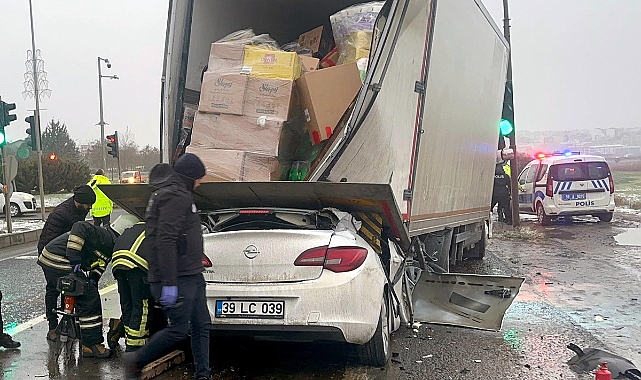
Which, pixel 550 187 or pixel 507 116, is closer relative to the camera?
pixel 507 116

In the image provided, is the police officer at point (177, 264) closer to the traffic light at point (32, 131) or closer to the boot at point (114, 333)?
the boot at point (114, 333)

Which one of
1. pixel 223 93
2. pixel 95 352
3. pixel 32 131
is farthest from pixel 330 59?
pixel 32 131

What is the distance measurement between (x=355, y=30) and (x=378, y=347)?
3.20 metres

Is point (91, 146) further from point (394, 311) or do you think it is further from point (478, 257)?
point (394, 311)

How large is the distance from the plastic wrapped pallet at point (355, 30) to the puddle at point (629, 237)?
30.8 feet

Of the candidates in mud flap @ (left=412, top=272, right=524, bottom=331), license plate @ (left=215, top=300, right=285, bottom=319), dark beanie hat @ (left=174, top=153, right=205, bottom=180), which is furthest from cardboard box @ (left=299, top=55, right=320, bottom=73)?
mud flap @ (left=412, top=272, right=524, bottom=331)

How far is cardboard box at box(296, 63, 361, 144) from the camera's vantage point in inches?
224

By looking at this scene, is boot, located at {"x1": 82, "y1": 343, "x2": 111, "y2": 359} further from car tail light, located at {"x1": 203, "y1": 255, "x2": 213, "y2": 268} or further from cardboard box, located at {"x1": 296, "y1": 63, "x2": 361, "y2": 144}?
cardboard box, located at {"x1": 296, "y1": 63, "x2": 361, "y2": 144}

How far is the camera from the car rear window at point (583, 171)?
54.9 feet

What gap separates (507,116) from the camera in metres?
12.6

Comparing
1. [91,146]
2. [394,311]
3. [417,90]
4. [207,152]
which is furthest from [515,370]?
[91,146]

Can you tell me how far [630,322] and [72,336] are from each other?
531 cm

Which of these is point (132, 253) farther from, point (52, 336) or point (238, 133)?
point (52, 336)

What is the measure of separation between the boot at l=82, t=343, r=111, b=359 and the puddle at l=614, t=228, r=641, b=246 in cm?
1135
